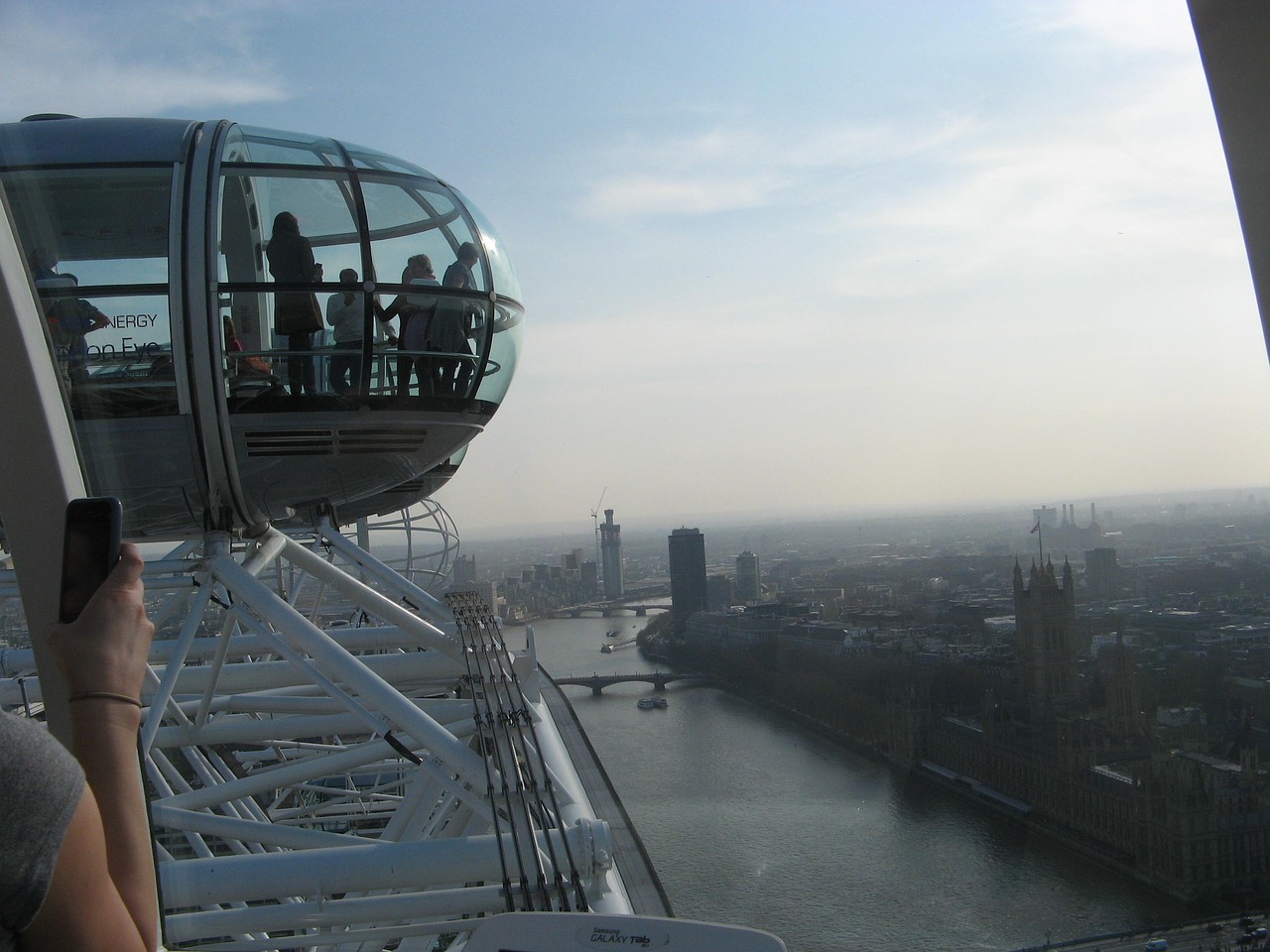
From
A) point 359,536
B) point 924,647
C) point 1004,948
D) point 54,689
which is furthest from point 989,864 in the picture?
point 359,536

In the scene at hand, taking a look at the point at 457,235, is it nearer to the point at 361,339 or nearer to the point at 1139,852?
the point at 361,339

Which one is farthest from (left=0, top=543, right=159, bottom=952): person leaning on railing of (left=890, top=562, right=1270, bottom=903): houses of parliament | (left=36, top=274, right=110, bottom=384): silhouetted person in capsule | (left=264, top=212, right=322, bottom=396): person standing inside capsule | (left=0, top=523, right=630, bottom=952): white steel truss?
(left=264, top=212, right=322, bottom=396): person standing inside capsule

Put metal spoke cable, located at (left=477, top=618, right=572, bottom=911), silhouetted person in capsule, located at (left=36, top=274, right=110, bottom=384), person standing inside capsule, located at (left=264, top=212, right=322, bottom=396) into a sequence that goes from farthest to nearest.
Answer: person standing inside capsule, located at (left=264, top=212, right=322, bottom=396) → metal spoke cable, located at (left=477, top=618, right=572, bottom=911) → silhouetted person in capsule, located at (left=36, top=274, right=110, bottom=384)

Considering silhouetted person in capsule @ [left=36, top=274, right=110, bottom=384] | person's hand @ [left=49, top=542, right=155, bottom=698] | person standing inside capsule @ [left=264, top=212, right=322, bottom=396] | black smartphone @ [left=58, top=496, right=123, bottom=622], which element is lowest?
person's hand @ [left=49, top=542, right=155, bottom=698]

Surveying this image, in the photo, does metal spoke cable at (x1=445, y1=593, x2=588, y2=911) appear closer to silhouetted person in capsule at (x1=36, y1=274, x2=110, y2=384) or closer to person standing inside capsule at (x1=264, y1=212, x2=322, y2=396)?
person standing inside capsule at (x1=264, y1=212, x2=322, y2=396)

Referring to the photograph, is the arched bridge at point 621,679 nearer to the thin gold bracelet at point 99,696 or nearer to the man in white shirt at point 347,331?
the man in white shirt at point 347,331

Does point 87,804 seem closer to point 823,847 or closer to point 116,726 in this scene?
point 116,726

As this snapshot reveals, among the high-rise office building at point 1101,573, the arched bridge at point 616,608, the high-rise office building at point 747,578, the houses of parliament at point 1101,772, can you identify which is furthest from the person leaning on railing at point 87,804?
the arched bridge at point 616,608
